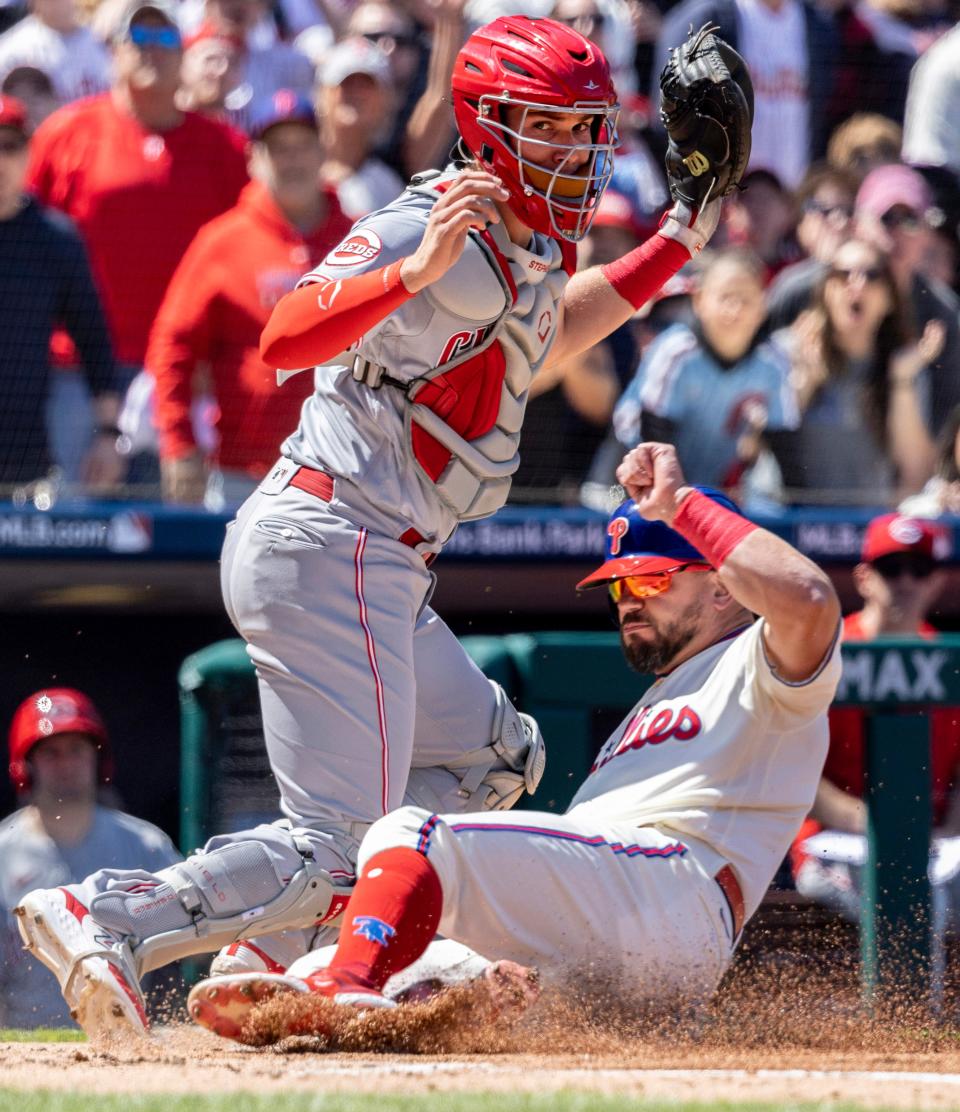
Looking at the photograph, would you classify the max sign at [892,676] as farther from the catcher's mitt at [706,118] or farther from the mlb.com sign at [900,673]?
the catcher's mitt at [706,118]

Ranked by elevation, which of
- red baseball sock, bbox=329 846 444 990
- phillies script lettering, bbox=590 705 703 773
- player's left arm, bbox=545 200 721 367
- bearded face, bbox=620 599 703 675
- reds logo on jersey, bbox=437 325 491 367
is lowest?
red baseball sock, bbox=329 846 444 990

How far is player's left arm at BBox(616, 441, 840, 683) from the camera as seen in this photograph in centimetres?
321

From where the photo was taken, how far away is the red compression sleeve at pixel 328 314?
323 centimetres

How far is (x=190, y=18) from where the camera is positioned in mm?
7660

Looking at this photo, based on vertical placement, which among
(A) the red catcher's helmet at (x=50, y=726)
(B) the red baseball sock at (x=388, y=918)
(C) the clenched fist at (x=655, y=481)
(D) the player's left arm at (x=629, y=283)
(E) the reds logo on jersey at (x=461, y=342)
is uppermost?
(D) the player's left arm at (x=629, y=283)

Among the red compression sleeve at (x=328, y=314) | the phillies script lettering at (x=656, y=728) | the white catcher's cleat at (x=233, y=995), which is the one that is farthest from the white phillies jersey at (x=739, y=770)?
the red compression sleeve at (x=328, y=314)

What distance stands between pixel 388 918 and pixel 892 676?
2054 mm

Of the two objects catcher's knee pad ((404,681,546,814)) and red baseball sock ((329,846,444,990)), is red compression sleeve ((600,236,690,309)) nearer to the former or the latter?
catcher's knee pad ((404,681,546,814))

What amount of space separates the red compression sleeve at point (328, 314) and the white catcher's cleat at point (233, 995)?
Result: 1.08 m

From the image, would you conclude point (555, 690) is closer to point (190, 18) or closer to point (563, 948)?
point (563, 948)

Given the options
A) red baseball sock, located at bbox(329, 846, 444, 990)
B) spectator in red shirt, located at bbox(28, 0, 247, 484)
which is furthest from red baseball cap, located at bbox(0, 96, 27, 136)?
red baseball sock, located at bbox(329, 846, 444, 990)

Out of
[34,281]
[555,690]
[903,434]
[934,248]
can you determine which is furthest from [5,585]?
[934,248]

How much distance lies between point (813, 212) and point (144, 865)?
397cm

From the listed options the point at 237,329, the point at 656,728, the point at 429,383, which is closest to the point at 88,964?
the point at 656,728
